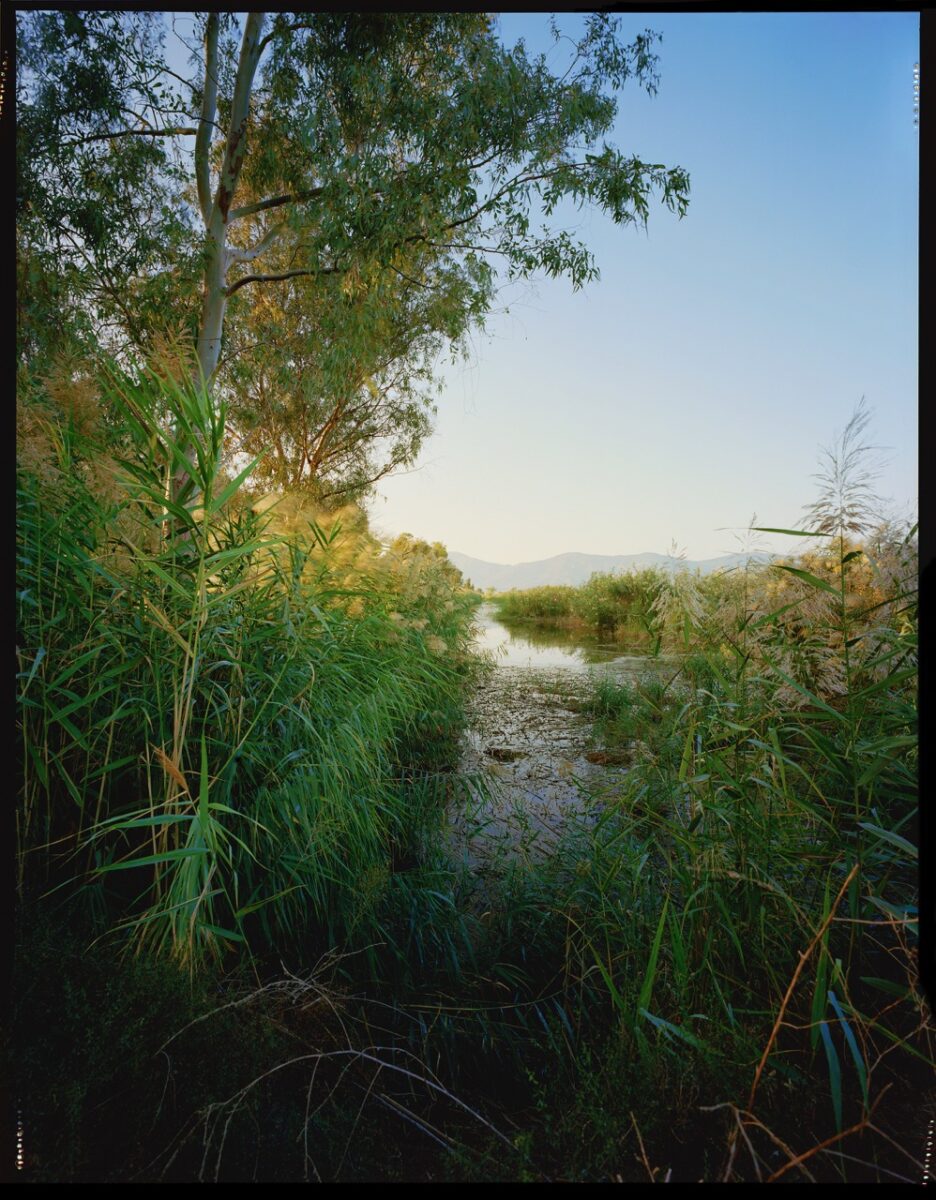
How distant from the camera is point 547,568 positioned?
1.74 m

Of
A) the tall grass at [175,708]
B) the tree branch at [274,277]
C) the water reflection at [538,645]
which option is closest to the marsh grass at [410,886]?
the tall grass at [175,708]

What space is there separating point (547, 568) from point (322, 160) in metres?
1.22

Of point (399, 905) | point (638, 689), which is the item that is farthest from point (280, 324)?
point (399, 905)

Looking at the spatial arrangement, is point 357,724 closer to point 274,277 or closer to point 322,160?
point 274,277

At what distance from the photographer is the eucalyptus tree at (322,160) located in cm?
152

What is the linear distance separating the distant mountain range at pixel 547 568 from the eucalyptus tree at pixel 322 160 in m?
0.69

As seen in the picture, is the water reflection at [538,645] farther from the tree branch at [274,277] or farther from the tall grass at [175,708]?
the tree branch at [274,277]

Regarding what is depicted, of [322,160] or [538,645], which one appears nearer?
[322,160]

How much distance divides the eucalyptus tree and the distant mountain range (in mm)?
687

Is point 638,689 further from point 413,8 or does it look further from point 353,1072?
point 413,8

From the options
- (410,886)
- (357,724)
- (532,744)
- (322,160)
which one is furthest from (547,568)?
(322,160)

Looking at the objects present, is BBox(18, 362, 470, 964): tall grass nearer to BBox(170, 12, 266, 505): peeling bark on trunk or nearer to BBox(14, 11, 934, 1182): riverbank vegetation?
BBox(14, 11, 934, 1182): riverbank vegetation

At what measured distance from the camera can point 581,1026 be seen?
1280 millimetres

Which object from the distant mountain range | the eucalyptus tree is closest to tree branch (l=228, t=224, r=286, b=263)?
the eucalyptus tree
